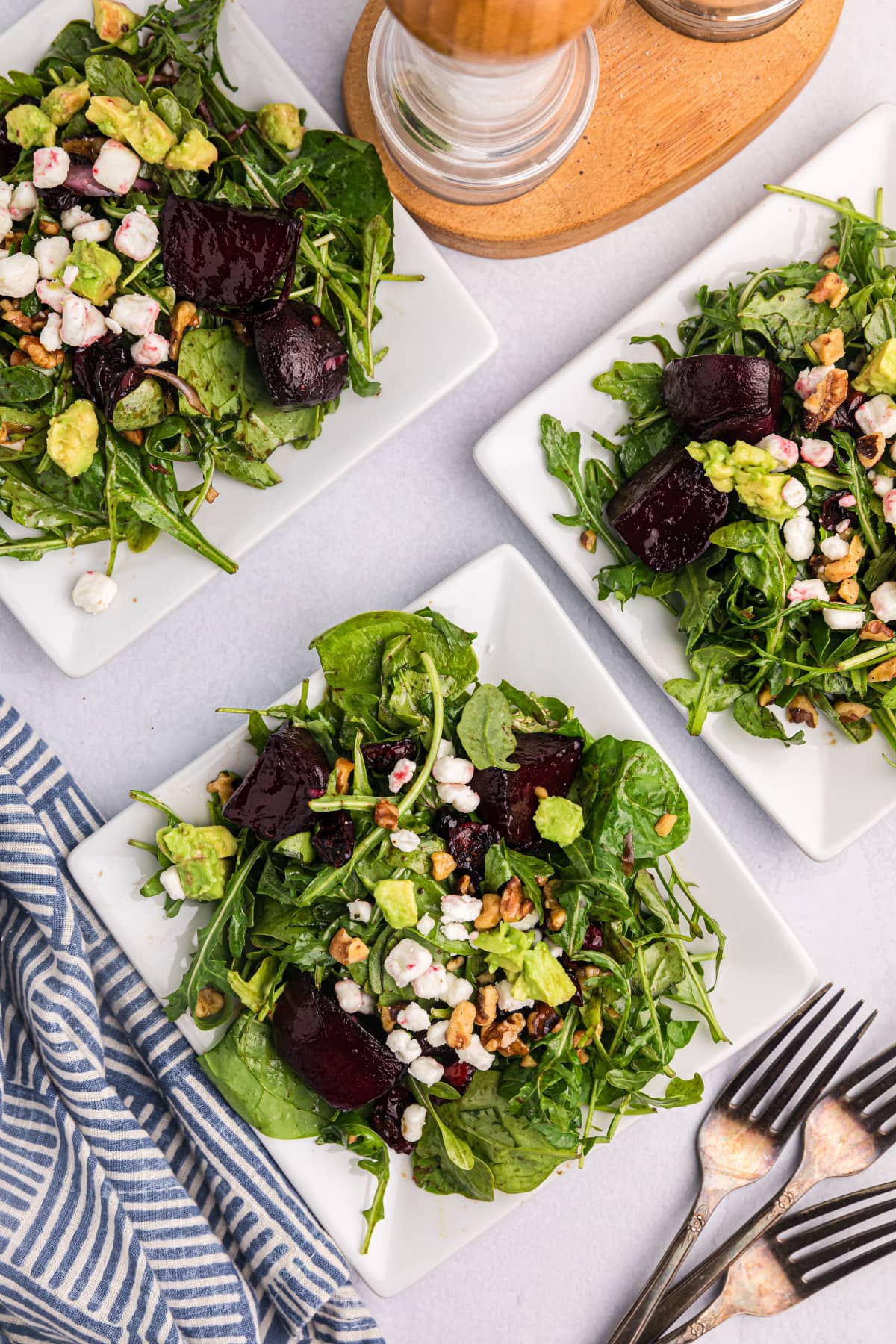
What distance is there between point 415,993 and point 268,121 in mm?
1036

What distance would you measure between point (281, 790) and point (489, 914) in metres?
0.28

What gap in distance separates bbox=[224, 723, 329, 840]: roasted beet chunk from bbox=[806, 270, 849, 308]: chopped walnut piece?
82 cm

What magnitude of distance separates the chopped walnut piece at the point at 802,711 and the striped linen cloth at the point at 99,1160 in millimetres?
871

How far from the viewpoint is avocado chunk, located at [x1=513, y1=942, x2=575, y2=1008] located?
49.2 inches

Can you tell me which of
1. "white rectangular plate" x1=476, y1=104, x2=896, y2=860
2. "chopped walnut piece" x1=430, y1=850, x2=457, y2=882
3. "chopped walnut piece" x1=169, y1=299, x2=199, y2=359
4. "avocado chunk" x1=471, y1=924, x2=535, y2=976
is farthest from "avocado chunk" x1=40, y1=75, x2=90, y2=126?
"avocado chunk" x1=471, y1=924, x2=535, y2=976

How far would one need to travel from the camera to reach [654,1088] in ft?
4.81

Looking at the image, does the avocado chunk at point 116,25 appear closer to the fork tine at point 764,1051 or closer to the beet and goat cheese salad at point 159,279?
the beet and goat cheese salad at point 159,279

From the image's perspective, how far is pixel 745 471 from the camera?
4.24 ft

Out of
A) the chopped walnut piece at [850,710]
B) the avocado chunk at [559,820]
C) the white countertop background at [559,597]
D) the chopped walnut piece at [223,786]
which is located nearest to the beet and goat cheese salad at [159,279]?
the white countertop background at [559,597]

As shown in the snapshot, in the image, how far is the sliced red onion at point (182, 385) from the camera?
1252 millimetres

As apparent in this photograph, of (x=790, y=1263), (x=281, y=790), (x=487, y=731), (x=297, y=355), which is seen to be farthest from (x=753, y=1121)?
(x=297, y=355)

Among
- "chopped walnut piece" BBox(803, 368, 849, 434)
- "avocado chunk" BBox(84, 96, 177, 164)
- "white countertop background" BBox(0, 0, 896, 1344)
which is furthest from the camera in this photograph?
"white countertop background" BBox(0, 0, 896, 1344)

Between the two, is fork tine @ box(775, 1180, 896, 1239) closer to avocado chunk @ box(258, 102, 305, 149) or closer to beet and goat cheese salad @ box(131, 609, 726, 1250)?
beet and goat cheese salad @ box(131, 609, 726, 1250)

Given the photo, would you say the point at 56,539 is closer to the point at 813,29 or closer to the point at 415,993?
the point at 415,993
